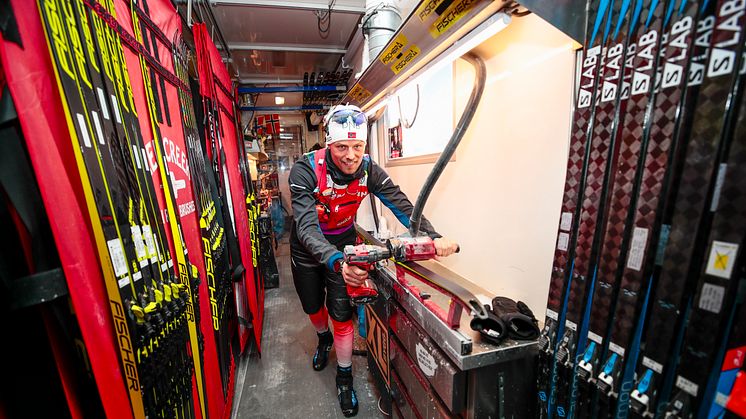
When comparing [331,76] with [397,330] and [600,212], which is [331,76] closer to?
[397,330]

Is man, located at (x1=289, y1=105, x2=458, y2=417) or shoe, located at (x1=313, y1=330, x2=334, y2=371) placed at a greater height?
man, located at (x1=289, y1=105, x2=458, y2=417)

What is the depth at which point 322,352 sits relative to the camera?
2.33 metres

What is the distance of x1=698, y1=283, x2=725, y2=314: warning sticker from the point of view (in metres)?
0.57

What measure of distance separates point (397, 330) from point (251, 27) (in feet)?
13.6

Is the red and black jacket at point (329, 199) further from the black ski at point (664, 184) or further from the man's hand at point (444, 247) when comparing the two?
the black ski at point (664, 184)

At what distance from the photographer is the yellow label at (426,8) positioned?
1.13 m

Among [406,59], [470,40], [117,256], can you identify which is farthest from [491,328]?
[406,59]

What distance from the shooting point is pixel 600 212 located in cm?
82

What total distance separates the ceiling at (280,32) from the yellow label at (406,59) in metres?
1.99

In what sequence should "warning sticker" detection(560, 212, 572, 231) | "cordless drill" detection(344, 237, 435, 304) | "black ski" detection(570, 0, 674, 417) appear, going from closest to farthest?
"black ski" detection(570, 0, 674, 417), "warning sticker" detection(560, 212, 572, 231), "cordless drill" detection(344, 237, 435, 304)

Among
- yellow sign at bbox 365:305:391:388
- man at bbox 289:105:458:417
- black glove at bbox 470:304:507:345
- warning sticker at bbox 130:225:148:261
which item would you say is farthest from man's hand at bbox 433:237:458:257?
warning sticker at bbox 130:225:148:261

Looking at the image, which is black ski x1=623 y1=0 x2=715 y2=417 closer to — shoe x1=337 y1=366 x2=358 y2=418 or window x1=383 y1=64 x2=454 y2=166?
window x1=383 y1=64 x2=454 y2=166

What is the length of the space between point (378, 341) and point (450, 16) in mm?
1871

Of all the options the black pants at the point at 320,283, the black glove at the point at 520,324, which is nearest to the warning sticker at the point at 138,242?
the black pants at the point at 320,283
